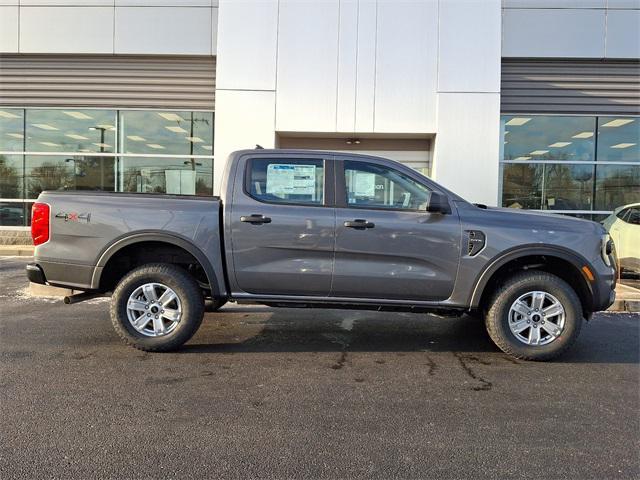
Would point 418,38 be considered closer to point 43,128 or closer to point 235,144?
point 235,144

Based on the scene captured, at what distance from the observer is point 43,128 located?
541 inches

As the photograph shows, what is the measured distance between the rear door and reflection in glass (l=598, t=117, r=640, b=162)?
35.2 feet

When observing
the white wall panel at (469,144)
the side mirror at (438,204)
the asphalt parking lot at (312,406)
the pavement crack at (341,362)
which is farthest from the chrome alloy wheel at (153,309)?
the white wall panel at (469,144)

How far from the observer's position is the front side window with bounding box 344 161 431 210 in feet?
15.8

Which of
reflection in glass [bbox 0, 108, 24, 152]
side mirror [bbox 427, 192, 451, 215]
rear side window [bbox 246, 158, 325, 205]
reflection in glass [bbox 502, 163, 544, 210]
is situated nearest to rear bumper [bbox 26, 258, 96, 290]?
rear side window [bbox 246, 158, 325, 205]

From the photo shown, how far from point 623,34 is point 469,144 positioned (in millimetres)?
4771

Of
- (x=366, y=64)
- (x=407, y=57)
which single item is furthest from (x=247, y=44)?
Answer: (x=407, y=57)

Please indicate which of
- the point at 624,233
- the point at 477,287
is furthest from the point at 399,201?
the point at 624,233

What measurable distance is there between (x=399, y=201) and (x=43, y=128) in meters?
12.7

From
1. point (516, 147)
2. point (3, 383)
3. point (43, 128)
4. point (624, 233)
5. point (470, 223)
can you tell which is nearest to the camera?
point (3, 383)

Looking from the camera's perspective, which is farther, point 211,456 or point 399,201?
point 399,201

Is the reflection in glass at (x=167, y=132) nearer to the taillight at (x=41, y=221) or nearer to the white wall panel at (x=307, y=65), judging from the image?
the white wall panel at (x=307, y=65)

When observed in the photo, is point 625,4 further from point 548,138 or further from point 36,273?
point 36,273

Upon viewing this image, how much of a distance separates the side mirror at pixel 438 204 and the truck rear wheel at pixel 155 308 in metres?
2.40
